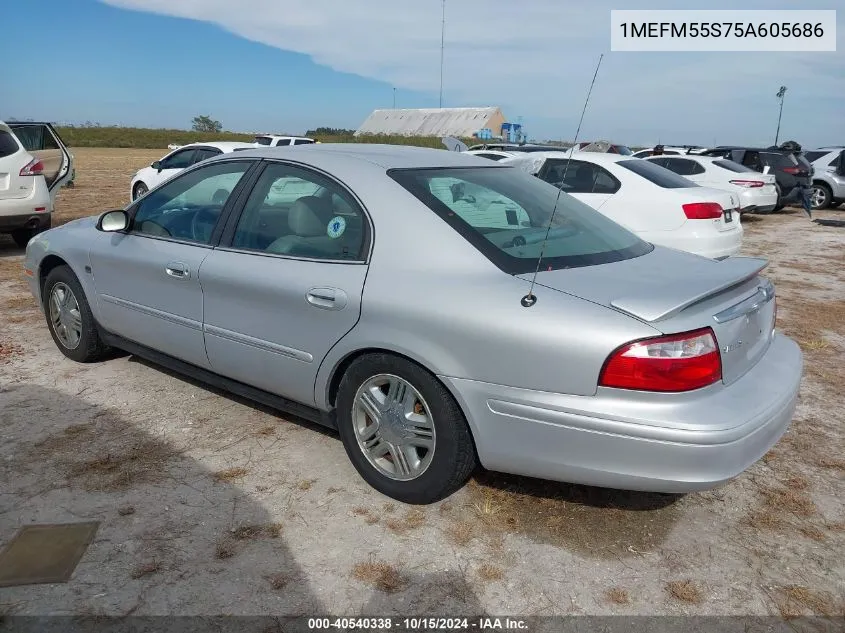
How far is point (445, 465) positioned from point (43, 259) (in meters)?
3.53

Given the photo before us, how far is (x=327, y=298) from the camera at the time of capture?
3.11 meters

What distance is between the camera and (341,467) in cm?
345

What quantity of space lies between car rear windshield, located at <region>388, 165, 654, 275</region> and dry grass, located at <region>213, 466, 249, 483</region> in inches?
62.0

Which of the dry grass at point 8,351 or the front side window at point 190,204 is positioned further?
the dry grass at point 8,351

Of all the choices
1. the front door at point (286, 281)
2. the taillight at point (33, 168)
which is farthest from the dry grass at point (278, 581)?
the taillight at point (33, 168)

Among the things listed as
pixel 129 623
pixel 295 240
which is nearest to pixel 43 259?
pixel 295 240

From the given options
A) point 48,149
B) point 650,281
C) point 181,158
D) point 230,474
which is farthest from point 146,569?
point 181,158

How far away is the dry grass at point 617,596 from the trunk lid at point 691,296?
872mm

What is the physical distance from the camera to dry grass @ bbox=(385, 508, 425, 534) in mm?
2928

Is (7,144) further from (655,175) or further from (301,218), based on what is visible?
(655,175)

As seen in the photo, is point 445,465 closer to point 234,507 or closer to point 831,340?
point 234,507

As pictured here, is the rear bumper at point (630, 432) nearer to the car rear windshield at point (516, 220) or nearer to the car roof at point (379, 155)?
the car rear windshield at point (516, 220)

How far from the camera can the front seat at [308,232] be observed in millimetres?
3279

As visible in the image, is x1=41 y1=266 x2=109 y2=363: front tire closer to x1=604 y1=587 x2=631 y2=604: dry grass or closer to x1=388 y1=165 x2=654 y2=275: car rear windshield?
x1=388 y1=165 x2=654 y2=275: car rear windshield
